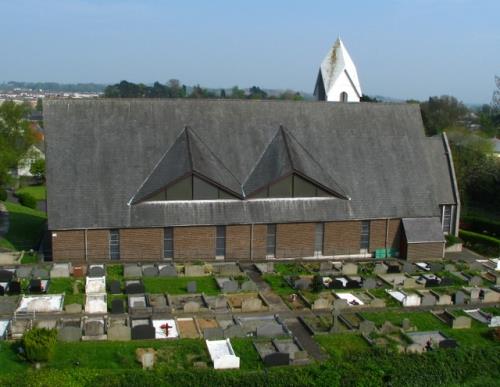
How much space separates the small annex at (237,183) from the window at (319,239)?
7cm

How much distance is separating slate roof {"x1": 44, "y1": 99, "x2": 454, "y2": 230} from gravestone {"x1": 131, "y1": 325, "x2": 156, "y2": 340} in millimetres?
12208

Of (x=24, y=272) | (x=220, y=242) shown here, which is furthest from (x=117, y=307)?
(x=220, y=242)

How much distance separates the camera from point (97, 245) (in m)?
38.1

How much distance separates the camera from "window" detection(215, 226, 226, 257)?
39.7m

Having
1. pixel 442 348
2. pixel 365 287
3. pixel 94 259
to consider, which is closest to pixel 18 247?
pixel 94 259

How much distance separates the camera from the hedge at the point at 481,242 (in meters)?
45.4

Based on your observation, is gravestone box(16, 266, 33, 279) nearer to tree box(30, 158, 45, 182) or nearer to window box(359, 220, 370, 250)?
window box(359, 220, 370, 250)

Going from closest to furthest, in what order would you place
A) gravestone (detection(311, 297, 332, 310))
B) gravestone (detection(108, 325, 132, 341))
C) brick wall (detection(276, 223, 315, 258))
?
gravestone (detection(108, 325, 132, 341)), gravestone (detection(311, 297, 332, 310)), brick wall (detection(276, 223, 315, 258))

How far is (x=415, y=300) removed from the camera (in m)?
32.8

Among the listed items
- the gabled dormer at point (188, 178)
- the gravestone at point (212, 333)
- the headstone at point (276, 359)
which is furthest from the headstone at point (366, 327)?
the gabled dormer at point (188, 178)

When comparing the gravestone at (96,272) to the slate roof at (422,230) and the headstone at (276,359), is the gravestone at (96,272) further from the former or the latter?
the slate roof at (422,230)

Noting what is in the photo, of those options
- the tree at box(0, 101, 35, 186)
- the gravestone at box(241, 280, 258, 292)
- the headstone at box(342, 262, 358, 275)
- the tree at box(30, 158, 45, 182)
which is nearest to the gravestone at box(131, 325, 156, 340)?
the gravestone at box(241, 280, 258, 292)

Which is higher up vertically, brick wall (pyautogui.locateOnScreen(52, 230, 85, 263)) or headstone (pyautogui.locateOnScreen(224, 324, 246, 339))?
brick wall (pyautogui.locateOnScreen(52, 230, 85, 263))

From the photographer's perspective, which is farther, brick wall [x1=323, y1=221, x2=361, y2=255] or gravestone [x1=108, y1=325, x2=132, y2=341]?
brick wall [x1=323, y1=221, x2=361, y2=255]
